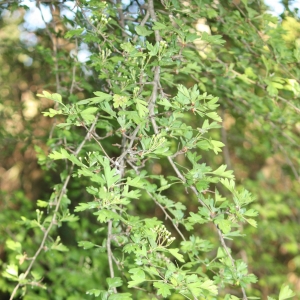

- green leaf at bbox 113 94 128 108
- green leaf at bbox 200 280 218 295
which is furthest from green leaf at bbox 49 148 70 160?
green leaf at bbox 200 280 218 295

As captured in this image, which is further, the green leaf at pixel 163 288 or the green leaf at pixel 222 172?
the green leaf at pixel 222 172

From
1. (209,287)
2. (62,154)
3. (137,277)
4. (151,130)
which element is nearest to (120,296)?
(137,277)

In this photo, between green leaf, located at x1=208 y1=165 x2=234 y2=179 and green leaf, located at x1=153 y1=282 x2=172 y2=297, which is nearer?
green leaf, located at x1=153 y1=282 x2=172 y2=297

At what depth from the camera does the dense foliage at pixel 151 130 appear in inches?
36.0

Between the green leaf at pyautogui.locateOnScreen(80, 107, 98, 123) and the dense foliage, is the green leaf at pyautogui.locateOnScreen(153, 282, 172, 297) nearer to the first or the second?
the dense foliage

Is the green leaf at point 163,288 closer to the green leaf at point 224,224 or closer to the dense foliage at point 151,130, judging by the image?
the dense foliage at point 151,130

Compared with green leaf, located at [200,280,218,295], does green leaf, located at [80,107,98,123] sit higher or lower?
higher

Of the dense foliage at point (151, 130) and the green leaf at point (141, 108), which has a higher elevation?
the green leaf at point (141, 108)

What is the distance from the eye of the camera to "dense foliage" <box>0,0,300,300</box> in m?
0.92

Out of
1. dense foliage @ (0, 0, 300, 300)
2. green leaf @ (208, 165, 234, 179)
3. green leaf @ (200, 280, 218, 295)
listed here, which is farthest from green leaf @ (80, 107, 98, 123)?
green leaf @ (200, 280, 218, 295)

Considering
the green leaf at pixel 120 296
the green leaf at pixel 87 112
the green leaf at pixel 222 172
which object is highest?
the green leaf at pixel 87 112

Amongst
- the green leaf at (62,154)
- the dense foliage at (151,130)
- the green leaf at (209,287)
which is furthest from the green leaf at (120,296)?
the green leaf at (62,154)

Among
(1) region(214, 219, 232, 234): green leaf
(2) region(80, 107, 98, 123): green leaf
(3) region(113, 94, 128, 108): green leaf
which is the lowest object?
(1) region(214, 219, 232, 234): green leaf

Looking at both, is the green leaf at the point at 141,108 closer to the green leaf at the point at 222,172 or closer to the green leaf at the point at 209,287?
the green leaf at the point at 222,172
